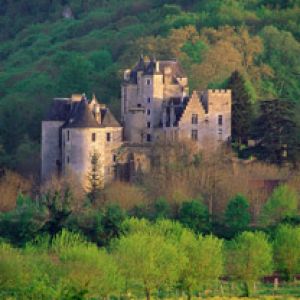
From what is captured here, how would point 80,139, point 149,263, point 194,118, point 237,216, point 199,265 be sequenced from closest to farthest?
point 149,263 → point 199,265 → point 237,216 → point 80,139 → point 194,118

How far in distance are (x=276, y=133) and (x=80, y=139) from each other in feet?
29.4

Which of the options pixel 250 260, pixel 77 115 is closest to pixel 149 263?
pixel 250 260

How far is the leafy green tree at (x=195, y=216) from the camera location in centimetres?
9975

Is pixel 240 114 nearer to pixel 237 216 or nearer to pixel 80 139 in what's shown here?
pixel 80 139

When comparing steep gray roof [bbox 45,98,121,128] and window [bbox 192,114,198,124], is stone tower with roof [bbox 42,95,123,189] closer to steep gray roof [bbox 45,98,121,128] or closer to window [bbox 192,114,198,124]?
steep gray roof [bbox 45,98,121,128]

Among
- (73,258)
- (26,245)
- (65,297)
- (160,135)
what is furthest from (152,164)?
(65,297)

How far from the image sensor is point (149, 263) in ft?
284

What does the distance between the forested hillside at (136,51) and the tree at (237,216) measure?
46.1 ft

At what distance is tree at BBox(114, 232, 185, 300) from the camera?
86.6 m

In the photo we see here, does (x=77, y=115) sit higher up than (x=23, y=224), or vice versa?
(x=77, y=115)

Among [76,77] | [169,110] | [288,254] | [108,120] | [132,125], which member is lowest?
[288,254]

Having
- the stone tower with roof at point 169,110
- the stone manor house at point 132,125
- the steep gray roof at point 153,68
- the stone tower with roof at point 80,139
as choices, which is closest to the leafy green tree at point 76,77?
the steep gray roof at point 153,68

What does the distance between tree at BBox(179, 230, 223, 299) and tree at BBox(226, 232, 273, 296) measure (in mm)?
946

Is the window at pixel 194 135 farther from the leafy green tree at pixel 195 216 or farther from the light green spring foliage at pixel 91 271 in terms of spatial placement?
the light green spring foliage at pixel 91 271
